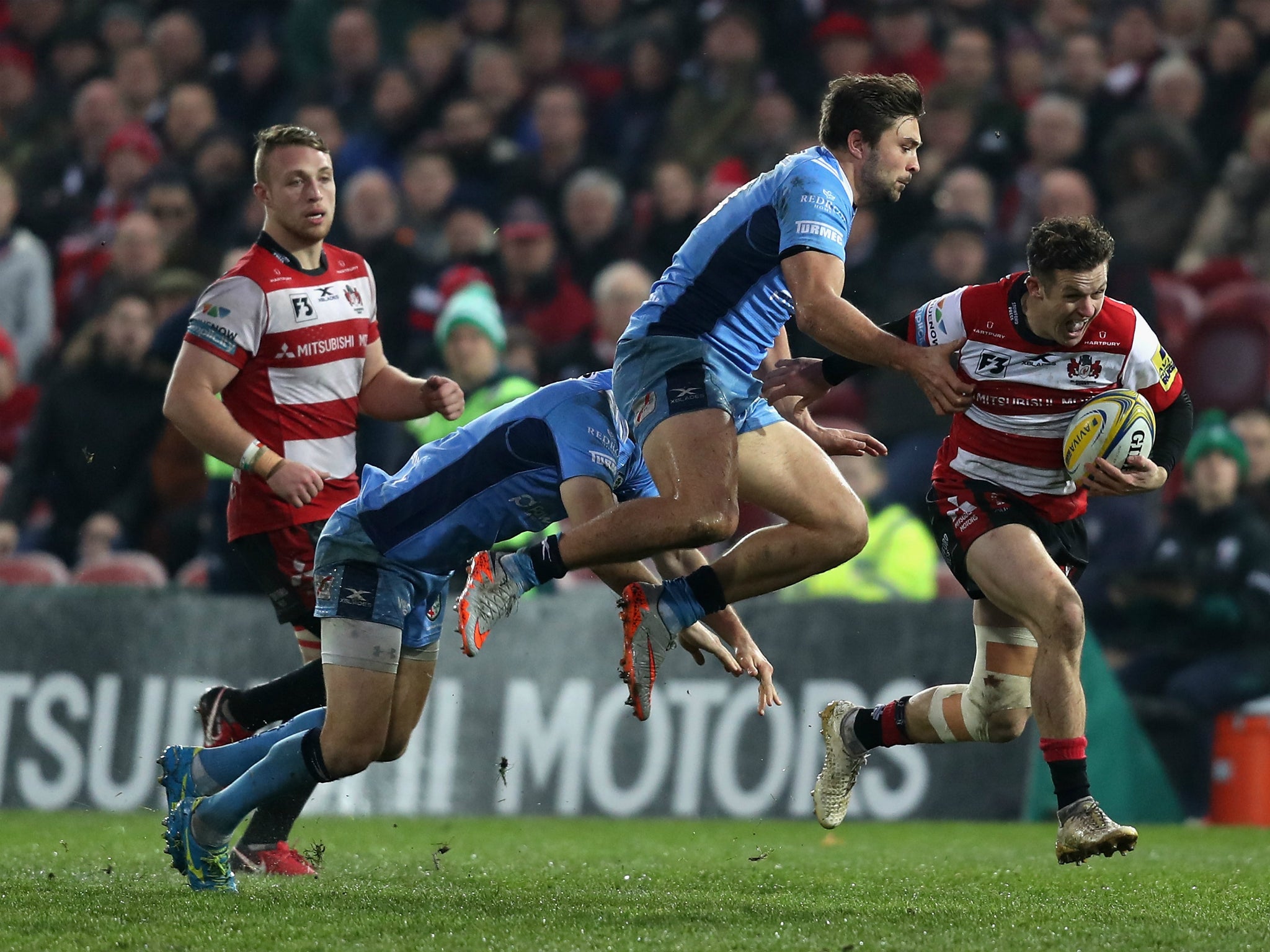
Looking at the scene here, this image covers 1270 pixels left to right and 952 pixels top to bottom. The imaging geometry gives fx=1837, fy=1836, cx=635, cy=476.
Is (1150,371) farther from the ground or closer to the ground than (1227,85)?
closer to the ground

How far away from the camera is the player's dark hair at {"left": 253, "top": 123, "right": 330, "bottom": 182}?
7.41m

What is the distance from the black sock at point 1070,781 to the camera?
20.3 feet

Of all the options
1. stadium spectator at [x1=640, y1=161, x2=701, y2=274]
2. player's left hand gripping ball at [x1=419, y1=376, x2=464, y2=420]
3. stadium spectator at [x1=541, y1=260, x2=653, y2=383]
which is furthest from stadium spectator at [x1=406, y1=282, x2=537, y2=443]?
player's left hand gripping ball at [x1=419, y1=376, x2=464, y2=420]

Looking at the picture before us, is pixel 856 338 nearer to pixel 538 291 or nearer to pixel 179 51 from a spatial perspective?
pixel 538 291

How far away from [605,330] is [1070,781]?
246 inches

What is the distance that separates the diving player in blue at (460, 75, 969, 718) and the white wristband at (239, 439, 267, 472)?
1136 mm

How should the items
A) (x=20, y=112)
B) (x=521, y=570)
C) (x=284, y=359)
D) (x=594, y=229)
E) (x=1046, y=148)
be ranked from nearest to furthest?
(x=521, y=570), (x=284, y=359), (x=1046, y=148), (x=594, y=229), (x=20, y=112)

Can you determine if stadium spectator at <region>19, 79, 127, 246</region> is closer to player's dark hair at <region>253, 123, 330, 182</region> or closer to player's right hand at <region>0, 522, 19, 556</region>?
player's right hand at <region>0, 522, 19, 556</region>

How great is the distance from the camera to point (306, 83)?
15.9m

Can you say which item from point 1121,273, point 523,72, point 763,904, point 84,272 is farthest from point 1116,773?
point 84,272

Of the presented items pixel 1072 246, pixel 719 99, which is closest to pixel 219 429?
pixel 1072 246

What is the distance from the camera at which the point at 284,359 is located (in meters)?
7.31

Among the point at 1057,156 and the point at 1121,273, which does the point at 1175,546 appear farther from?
the point at 1057,156

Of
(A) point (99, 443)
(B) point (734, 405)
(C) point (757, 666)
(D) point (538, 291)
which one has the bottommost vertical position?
(C) point (757, 666)
